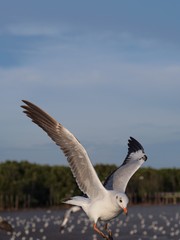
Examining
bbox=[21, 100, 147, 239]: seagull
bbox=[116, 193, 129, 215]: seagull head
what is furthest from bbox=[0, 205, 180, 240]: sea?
bbox=[116, 193, 129, 215]: seagull head

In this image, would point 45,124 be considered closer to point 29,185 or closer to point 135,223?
point 135,223

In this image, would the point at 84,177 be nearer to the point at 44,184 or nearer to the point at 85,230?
the point at 85,230

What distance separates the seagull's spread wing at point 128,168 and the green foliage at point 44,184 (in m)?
33.7

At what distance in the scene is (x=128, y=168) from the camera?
1373 cm

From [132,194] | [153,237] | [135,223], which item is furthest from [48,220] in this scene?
[132,194]

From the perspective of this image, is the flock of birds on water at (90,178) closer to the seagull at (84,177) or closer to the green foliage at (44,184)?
the seagull at (84,177)

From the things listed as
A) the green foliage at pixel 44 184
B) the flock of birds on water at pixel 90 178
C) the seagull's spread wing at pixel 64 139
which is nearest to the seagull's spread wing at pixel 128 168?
the flock of birds on water at pixel 90 178

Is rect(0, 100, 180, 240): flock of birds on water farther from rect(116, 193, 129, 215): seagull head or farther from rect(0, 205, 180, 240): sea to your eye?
rect(0, 205, 180, 240): sea

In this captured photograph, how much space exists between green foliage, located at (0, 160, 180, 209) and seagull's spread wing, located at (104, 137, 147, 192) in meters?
33.7

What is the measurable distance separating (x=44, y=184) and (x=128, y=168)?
3881cm

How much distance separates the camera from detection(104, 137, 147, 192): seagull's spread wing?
1330 cm

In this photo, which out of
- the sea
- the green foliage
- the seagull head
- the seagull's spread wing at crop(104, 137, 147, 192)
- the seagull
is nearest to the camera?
the seagull head

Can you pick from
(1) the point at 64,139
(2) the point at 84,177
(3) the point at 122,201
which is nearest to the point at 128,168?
(2) the point at 84,177

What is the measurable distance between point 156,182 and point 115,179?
147 ft
